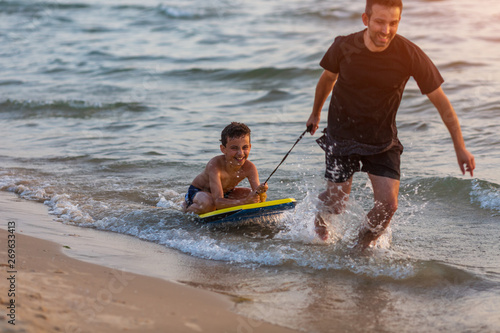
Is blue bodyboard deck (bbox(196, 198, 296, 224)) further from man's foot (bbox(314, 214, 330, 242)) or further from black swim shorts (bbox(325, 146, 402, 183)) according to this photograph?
black swim shorts (bbox(325, 146, 402, 183))

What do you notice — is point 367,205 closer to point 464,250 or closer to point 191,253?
point 464,250

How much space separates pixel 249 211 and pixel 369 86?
1658mm

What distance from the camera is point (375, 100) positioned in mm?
4379

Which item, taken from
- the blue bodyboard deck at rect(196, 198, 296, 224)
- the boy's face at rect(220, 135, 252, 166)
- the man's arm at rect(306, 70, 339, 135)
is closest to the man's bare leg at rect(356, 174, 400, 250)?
the man's arm at rect(306, 70, 339, 135)

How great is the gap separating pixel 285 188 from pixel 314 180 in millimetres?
405

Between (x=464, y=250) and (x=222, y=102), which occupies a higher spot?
(x=222, y=102)

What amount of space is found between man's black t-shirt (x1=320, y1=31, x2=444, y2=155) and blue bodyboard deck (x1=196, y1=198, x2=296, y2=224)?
936mm

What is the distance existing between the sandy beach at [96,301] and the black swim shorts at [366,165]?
1.34 metres

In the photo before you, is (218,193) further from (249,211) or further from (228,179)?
(249,211)

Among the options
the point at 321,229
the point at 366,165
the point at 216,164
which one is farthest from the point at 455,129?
the point at 216,164

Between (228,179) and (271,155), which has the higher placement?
(228,179)

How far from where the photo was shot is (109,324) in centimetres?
335

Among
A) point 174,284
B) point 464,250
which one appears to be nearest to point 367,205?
point 464,250

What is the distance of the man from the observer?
4168 mm
